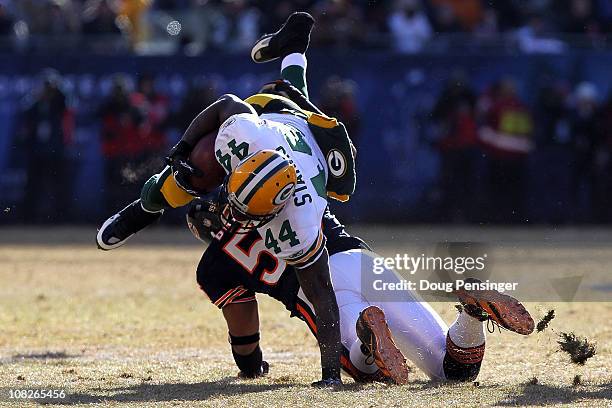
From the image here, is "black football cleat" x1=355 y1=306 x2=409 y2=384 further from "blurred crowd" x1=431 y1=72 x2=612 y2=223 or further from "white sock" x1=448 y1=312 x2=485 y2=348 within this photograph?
"blurred crowd" x1=431 y1=72 x2=612 y2=223

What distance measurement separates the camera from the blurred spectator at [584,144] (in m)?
18.3

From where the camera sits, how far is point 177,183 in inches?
295

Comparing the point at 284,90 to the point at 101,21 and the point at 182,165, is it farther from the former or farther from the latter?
the point at 101,21

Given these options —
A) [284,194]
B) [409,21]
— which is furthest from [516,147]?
[284,194]

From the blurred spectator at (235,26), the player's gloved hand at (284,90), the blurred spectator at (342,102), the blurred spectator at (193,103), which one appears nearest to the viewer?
the player's gloved hand at (284,90)

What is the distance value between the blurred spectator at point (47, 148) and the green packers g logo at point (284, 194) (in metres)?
12.1

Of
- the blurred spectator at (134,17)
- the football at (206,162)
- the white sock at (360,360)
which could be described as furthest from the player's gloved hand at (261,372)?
the blurred spectator at (134,17)

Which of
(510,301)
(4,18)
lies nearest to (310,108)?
(510,301)

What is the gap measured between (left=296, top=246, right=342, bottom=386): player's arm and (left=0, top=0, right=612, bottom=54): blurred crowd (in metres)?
→ 11.9

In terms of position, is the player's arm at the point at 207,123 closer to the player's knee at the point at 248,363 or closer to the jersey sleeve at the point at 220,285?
the jersey sleeve at the point at 220,285

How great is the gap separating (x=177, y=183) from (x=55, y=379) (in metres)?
1.46

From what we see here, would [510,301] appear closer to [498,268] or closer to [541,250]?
[498,268]

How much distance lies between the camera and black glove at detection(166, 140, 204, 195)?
7.33 m

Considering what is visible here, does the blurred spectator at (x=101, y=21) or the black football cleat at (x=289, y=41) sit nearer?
the black football cleat at (x=289, y=41)
